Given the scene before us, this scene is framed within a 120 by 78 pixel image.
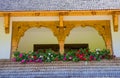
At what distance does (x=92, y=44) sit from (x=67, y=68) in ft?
9.50

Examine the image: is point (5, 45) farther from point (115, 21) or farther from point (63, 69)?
point (115, 21)

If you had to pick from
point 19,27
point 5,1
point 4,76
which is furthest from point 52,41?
point 4,76

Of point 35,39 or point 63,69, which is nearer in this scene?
point 63,69

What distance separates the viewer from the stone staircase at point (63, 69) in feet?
23.2

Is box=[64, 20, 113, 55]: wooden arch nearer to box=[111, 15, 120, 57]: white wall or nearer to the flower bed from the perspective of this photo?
box=[111, 15, 120, 57]: white wall

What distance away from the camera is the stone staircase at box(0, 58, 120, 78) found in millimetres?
7086

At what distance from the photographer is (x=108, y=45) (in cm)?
834

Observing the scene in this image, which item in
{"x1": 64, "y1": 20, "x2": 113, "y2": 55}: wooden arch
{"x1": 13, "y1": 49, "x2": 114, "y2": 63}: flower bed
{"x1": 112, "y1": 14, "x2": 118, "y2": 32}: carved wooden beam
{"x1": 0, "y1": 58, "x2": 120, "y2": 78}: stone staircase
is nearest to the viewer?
{"x1": 0, "y1": 58, "x2": 120, "y2": 78}: stone staircase

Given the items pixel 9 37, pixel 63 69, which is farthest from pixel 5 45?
pixel 63 69

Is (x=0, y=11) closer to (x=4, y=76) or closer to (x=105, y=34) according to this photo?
(x=4, y=76)

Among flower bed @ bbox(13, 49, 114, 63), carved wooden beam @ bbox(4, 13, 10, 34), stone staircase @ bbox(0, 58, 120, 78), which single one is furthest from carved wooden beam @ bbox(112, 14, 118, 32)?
carved wooden beam @ bbox(4, 13, 10, 34)

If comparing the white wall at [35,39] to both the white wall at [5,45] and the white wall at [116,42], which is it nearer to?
the white wall at [5,45]

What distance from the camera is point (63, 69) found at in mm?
7297

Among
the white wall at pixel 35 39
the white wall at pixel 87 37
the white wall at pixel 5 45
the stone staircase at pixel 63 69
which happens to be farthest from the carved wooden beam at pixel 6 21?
the white wall at pixel 87 37
